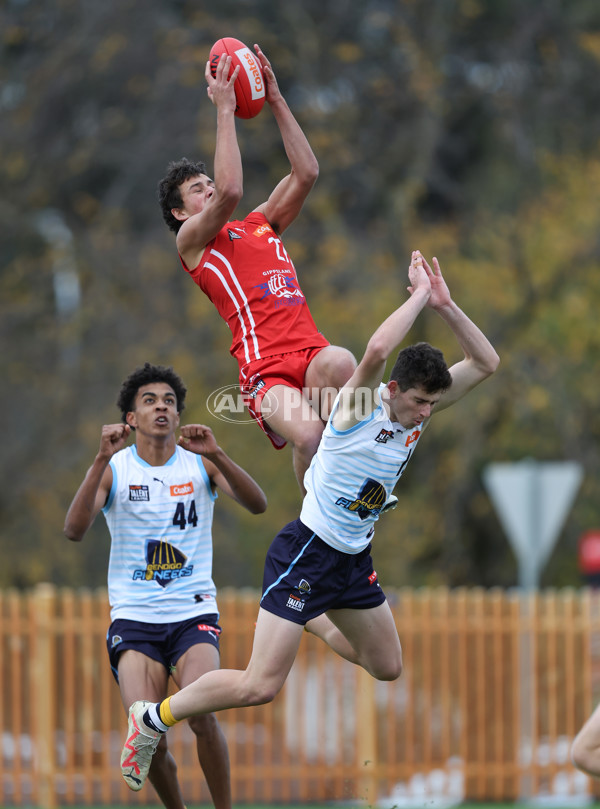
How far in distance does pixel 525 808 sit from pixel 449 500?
690cm

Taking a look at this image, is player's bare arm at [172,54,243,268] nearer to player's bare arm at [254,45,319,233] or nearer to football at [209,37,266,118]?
football at [209,37,266,118]

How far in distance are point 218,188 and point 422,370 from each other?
1502 millimetres

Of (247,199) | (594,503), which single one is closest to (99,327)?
(247,199)

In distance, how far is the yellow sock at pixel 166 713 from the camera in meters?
6.71

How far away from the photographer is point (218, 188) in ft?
22.4

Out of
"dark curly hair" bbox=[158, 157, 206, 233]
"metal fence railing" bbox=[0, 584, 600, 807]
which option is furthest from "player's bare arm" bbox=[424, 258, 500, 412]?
"metal fence railing" bbox=[0, 584, 600, 807]

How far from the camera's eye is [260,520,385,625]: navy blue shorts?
21.6ft

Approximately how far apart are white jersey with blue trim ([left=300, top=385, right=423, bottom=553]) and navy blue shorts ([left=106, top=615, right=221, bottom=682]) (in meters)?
1.07

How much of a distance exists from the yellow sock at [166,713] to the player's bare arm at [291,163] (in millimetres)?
2776

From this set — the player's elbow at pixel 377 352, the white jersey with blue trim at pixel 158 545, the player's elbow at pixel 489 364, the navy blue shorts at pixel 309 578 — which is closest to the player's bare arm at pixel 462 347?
the player's elbow at pixel 489 364

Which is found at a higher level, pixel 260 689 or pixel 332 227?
pixel 332 227

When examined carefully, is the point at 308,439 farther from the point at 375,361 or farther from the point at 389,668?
the point at 389,668

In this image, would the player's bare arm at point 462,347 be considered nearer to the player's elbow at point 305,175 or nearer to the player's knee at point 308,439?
the player's knee at point 308,439

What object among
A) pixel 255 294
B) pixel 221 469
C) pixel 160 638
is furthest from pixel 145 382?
pixel 160 638
